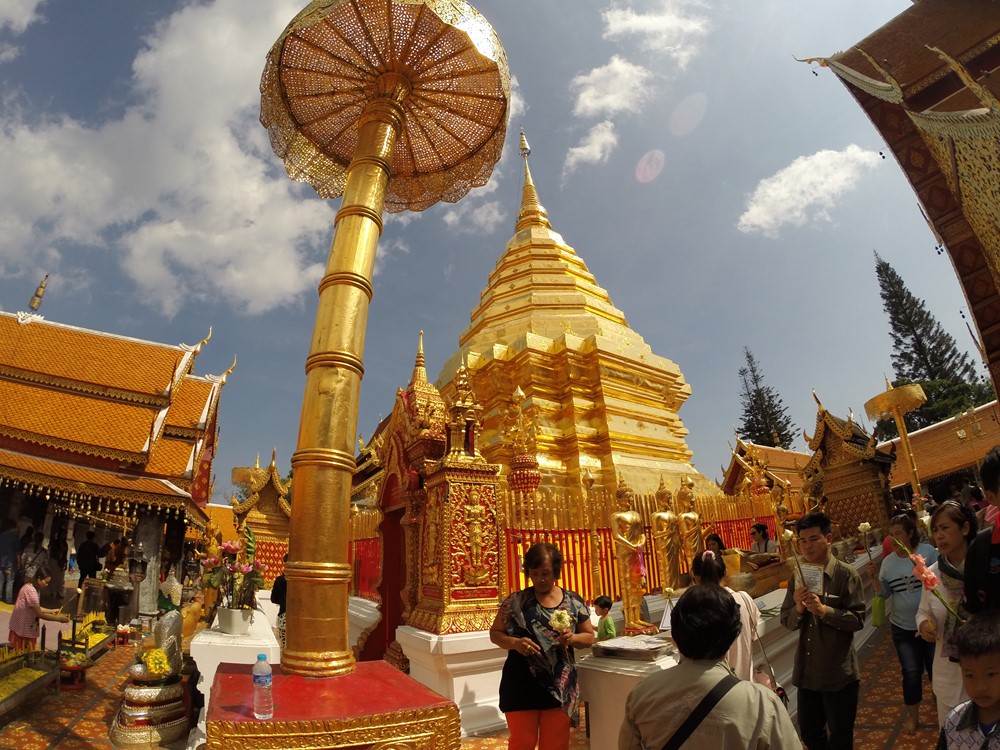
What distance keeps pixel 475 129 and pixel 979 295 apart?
8.13 m

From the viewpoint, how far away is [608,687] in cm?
281

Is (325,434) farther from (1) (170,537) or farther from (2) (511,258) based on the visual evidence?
(1) (170,537)

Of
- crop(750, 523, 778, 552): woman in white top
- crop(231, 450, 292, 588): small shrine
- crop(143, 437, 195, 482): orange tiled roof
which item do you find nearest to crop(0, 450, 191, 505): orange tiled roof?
crop(143, 437, 195, 482): orange tiled roof

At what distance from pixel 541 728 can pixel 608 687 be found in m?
0.38

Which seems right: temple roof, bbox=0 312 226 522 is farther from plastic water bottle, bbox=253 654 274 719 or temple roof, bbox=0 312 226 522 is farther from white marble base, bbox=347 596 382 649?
plastic water bottle, bbox=253 654 274 719

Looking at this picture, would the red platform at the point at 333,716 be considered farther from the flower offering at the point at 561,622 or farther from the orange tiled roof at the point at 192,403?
the orange tiled roof at the point at 192,403

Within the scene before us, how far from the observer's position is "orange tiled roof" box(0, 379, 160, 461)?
13.1 meters

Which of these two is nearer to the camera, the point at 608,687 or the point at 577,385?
the point at 608,687

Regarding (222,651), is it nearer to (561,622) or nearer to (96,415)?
(561,622)

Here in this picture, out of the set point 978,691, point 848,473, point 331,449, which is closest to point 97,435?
point 331,449

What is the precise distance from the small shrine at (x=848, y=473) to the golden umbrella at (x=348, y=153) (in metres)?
11.7

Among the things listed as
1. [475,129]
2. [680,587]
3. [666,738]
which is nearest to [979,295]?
[680,587]

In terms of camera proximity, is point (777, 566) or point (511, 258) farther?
point (511, 258)

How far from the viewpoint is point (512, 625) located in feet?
9.19
